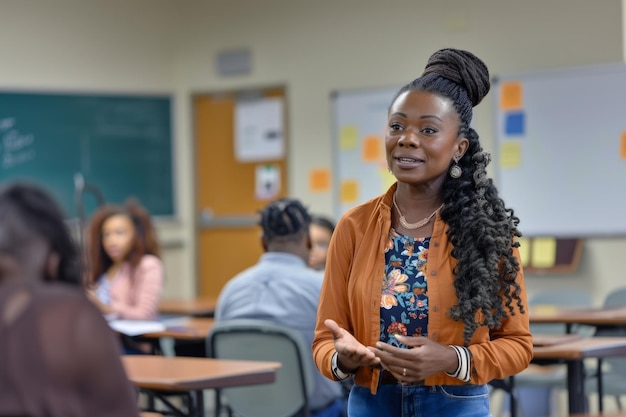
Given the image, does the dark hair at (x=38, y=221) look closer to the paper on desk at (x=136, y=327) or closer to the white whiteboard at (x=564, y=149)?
the paper on desk at (x=136, y=327)

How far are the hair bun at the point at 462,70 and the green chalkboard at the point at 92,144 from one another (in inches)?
203

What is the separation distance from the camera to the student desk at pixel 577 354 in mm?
3521

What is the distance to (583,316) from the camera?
15.0 feet

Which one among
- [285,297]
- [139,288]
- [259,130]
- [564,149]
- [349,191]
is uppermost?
[259,130]

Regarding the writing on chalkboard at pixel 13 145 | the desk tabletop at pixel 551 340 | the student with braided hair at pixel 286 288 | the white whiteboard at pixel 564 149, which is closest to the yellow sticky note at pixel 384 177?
the white whiteboard at pixel 564 149

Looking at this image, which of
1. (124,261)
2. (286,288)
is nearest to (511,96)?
(124,261)

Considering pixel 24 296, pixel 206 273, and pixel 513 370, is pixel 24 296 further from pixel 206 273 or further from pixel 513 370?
pixel 206 273

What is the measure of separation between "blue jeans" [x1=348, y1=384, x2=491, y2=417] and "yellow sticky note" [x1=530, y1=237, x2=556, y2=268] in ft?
14.9

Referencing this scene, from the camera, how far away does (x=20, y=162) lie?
7.31 m

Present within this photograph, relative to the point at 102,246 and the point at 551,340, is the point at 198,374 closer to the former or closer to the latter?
the point at 551,340

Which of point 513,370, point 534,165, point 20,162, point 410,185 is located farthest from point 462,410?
point 20,162

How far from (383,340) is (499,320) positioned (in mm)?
234

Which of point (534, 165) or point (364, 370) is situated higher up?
point (534, 165)

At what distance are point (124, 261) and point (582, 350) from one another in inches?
113
